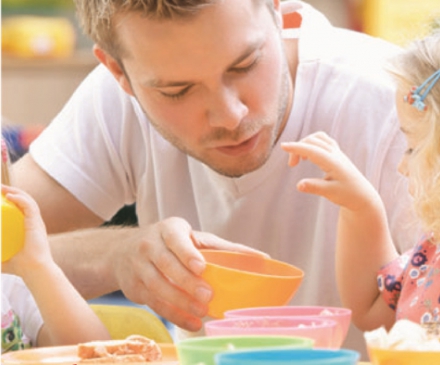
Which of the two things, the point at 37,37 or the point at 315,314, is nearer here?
the point at 315,314

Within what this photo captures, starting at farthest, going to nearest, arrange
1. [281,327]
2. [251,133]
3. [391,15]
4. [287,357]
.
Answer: [391,15]
[251,133]
[281,327]
[287,357]

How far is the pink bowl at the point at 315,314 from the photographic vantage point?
3.26 ft

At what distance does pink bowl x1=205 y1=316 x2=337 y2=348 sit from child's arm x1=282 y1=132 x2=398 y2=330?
1.27 ft

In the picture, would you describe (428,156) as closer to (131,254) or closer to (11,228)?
(131,254)

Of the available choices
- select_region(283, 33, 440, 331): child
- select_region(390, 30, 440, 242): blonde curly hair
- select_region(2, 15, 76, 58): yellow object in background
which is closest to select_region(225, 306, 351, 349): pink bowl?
select_region(283, 33, 440, 331): child

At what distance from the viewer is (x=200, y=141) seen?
1630 millimetres

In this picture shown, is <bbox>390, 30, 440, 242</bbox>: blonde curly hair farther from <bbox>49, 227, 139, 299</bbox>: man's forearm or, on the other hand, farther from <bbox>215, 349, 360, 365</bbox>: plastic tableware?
<bbox>215, 349, 360, 365</bbox>: plastic tableware

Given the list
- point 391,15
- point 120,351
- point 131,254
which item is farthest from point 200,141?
point 391,15

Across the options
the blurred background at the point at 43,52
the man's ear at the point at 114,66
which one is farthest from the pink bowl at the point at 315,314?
the blurred background at the point at 43,52

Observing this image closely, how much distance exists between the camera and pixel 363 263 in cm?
156

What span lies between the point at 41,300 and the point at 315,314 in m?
0.56

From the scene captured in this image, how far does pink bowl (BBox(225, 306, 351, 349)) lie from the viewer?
993mm

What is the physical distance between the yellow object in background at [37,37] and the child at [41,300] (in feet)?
10.9

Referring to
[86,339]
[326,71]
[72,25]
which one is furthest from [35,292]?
[72,25]
